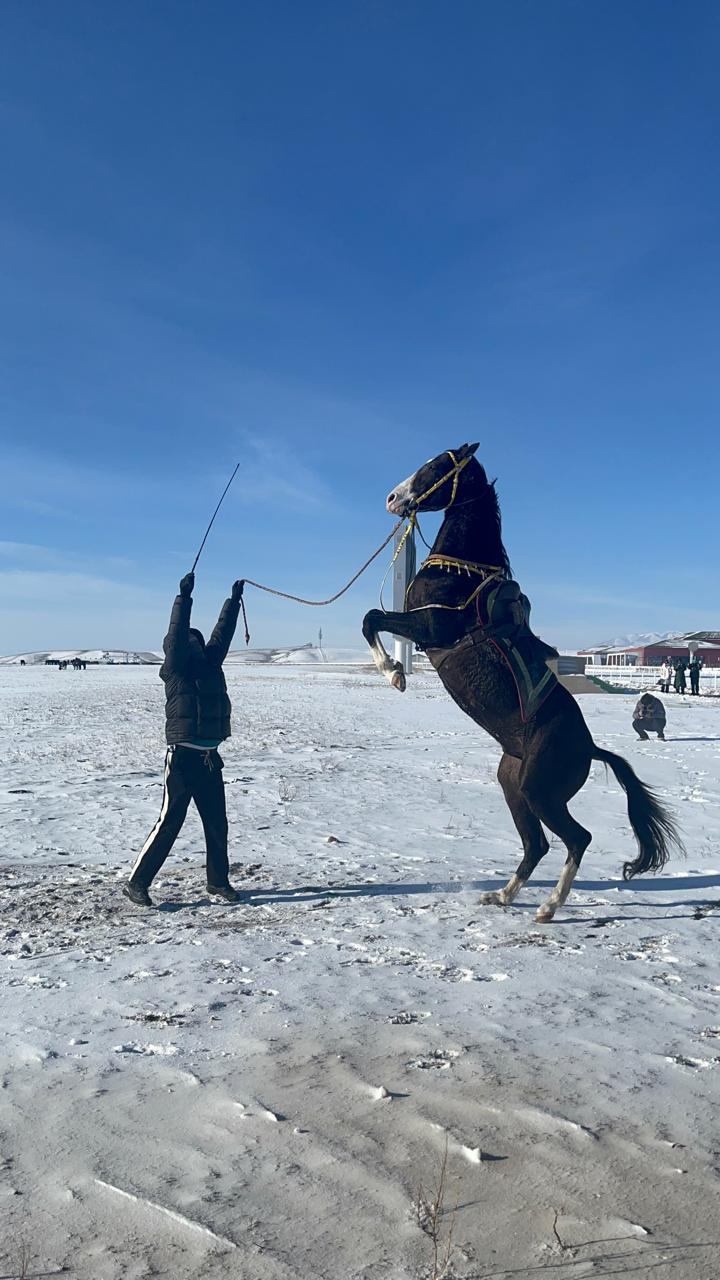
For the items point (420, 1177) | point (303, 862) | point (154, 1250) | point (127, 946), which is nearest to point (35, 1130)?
point (154, 1250)

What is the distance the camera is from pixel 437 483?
6027 millimetres

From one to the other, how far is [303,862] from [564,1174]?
16.9ft

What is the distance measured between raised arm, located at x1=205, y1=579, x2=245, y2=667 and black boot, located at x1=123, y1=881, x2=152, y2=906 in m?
1.83

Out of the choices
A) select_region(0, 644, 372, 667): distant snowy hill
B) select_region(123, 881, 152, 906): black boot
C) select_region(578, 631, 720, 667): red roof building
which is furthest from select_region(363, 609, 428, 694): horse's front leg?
select_region(0, 644, 372, 667): distant snowy hill

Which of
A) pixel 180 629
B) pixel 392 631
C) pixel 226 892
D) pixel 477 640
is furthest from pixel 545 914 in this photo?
pixel 180 629

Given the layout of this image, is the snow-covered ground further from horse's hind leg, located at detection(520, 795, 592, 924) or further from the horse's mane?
the horse's mane

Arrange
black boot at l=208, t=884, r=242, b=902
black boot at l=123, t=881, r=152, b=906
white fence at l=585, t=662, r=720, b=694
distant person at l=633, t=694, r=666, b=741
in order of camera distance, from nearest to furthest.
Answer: black boot at l=123, t=881, r=152, b=906 → black boot at l=208, t=884, r=242, b=902 → distant person at l=633, t=694, r=666, b=741 → white fence at l=585, t=662, r=720, b=694

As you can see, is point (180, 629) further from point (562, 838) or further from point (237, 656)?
point (237, 656)

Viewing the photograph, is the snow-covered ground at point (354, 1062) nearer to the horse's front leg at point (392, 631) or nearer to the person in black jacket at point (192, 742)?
the person in black jacket at point (192, 742)

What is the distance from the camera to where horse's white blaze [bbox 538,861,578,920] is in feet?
20.0

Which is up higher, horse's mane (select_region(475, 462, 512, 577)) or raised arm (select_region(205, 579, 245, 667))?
horse's mane (select_region(475, 462, 512, 577))

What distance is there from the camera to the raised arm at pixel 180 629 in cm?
709

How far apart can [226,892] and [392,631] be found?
2.54 m

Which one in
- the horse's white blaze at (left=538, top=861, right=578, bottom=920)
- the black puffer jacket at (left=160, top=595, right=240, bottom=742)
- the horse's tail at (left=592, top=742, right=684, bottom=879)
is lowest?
the horse's white blaze at (left=538, top=861, right=578, bottom=920)
